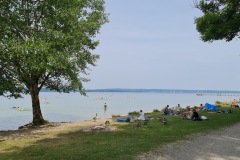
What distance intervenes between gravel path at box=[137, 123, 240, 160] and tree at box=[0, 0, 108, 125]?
12.1 metres

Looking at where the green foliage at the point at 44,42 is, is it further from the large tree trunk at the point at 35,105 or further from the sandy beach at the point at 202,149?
the sandy beach at the point at 202,149

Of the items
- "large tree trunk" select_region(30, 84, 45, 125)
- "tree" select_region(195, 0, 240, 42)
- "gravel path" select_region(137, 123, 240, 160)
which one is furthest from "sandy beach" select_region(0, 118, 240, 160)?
"large tree trunk" select_region(30, 84, 45, 125)

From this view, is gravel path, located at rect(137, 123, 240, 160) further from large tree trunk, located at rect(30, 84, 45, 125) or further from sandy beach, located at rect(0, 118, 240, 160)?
large tree trunk, located at rect(30, 84, 45, 125)

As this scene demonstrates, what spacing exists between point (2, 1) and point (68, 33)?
5.99 m

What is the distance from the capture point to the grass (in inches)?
607

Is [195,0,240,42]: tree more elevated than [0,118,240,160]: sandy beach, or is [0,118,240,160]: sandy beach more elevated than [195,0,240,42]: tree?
[195,0,240,42]: tree

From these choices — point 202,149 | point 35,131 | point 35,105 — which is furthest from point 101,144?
point 35,105

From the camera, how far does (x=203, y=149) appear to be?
15836 millimetres

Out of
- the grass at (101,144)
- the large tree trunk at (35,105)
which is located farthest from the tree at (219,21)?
the large tree trunk at (35,105)

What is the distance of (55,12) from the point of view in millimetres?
27953

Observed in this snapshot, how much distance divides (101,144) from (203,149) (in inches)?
231

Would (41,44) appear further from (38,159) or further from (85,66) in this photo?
(85,66)

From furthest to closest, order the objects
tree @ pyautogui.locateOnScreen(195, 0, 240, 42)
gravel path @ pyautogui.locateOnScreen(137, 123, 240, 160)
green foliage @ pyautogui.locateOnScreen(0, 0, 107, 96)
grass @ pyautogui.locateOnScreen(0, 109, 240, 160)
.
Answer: tree @ pyautogui.locateOnScreen(195, 0, 240, 42) → green foliage @ pyautogui.locateOnScreen(0, 0, 107, 96) → grass @ pyautogui.locateOnScreen(0, 109, 240, 160) → gravel path @ pyautogui.locateOnScreen(137, 123, 240, 160)

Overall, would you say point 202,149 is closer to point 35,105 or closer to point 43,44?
point 43,44
